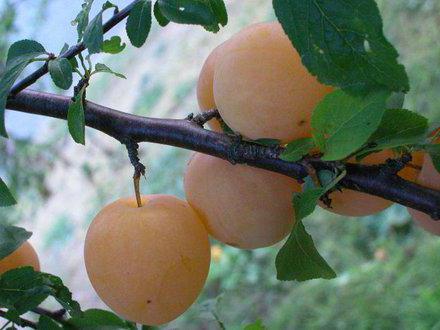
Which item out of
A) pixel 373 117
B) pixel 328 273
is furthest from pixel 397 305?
pixel 373 117

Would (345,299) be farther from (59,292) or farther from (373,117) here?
(373,117)

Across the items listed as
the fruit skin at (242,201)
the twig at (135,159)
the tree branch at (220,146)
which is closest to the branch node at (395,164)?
the tree branch at (220,146)

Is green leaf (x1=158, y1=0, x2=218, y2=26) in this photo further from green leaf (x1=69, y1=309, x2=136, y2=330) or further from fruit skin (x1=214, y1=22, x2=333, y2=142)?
green leaf (x1=69, y1=309, x2=136, y2=330)

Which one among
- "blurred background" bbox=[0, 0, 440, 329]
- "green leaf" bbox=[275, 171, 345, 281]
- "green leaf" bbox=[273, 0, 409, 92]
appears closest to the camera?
"green leaf" bbox=[273, 0, 409, 92]

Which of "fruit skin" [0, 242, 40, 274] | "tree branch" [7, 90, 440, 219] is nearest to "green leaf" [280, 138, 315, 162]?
"tree branch" [7, 90, 440, 219]

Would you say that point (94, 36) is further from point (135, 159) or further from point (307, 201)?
point (307, 201)
